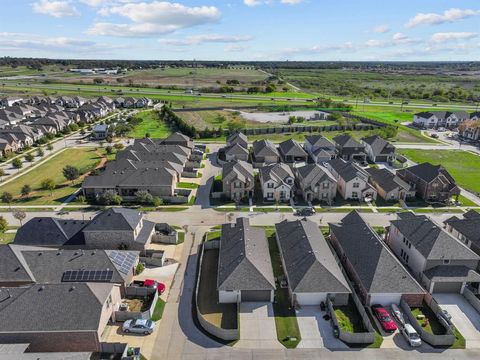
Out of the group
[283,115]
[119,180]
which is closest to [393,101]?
[283,115]

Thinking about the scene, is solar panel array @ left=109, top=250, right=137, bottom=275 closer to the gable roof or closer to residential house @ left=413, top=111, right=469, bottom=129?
the gable roof

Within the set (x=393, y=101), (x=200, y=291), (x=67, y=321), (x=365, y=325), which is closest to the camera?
(x=67, y=321)

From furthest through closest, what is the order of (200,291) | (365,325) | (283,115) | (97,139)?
(283,115) → (97,139) → (200,291) → (365,325)

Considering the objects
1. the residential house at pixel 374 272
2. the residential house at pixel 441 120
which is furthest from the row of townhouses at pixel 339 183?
the residential house at pixel 441 120

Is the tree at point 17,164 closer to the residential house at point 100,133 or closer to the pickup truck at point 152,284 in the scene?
the residential house at point 100,133

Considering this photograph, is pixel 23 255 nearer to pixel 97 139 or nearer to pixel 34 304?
pixel 34 304

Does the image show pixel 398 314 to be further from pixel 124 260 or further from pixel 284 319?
pixel 124 260

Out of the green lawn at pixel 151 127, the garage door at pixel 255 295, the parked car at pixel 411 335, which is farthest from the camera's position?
the green lawn at pixel 151 127
